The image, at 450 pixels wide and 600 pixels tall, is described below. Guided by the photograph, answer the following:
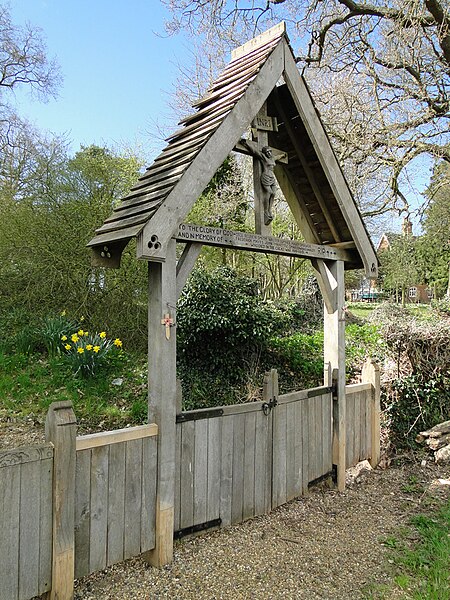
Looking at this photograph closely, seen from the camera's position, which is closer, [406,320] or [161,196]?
[161,196]

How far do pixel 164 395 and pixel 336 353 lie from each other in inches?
85.1

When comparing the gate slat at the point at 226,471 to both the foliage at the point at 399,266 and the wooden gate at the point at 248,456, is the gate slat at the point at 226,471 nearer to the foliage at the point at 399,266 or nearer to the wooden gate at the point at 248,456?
the wooden gate at the point at 248,456

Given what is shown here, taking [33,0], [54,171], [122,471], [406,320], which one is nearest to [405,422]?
[406,320]

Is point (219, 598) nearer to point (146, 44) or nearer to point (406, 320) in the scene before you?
point (406, 320)

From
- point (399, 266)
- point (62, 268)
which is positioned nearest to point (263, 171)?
point (62, 268)

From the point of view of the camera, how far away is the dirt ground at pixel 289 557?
2621mm

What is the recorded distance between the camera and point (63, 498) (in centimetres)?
233

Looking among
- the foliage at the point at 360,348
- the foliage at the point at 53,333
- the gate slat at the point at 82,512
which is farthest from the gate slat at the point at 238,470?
the foliage at the point at 53,333

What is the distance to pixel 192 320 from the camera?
228 inches

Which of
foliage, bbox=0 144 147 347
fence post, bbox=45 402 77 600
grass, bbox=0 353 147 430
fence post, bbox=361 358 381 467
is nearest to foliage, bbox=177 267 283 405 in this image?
grass, bbox=0 353 147 430

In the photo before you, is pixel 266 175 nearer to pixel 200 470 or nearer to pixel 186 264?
pixel 186 264

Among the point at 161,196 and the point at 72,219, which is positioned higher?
the point at 72,219

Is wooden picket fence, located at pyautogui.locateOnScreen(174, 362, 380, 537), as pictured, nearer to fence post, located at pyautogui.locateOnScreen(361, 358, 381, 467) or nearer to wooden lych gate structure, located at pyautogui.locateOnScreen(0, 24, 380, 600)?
wooden lych gate structure, located at pyautogui.locateOnScreen(0, 24, 380, 600)

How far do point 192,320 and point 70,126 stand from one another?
593 centimetres
